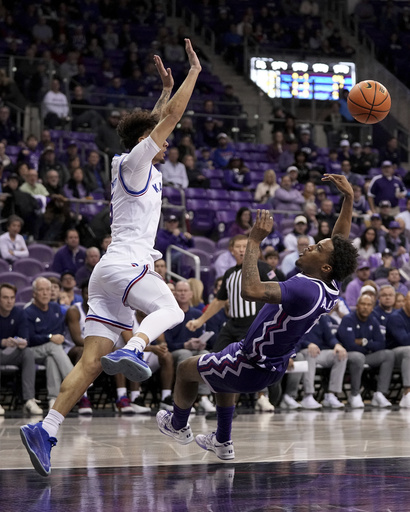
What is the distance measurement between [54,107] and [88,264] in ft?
19.5

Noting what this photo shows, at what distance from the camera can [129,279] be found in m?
5.54

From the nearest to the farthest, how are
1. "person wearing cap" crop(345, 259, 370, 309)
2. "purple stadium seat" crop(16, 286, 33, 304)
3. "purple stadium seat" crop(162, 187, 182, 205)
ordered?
"purple stadium seat" crop(16, 286, 33, 304), "person wearing cap" crop(345, 259, 370, 309), "purple stadium seat" crop(162, 187, 182, 205)

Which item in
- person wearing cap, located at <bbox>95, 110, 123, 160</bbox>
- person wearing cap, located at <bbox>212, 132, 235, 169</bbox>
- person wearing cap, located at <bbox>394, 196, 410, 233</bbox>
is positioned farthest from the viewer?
person wearing cap, located at <bbox>212, 132, 235, 169</bbox>

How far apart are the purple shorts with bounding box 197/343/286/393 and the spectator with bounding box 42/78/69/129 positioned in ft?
39.8

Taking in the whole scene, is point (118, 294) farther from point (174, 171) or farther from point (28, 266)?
point (174, 171)

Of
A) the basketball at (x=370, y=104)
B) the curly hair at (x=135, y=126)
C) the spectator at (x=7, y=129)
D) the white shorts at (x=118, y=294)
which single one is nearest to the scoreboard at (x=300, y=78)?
the spectator at (x=7, y=129)

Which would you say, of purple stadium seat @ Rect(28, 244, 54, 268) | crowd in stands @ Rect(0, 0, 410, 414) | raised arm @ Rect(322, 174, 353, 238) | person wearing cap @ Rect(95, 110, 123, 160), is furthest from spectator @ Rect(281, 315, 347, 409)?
person wearing cap @ Rect(95, 110, 123, 160)

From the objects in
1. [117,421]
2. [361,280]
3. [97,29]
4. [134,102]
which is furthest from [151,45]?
[117,421]

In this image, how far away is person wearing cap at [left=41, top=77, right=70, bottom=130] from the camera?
17.2 m

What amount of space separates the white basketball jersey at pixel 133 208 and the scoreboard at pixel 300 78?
1695 cm

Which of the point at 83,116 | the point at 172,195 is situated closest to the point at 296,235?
the point at 172,195

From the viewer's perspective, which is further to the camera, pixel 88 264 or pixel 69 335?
pixel 88 264

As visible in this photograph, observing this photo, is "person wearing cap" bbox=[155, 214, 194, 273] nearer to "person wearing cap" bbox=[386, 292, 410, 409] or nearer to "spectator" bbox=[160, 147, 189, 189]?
A: "spectator" bbox=[160, 147, 189, 189]

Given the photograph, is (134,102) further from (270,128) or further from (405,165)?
(405,165)
